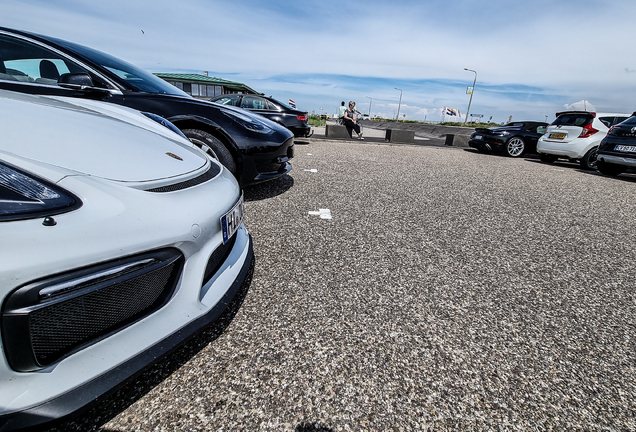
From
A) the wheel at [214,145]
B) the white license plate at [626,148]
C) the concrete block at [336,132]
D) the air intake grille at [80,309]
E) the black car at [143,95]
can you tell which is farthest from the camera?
the concrete block at [336,132]

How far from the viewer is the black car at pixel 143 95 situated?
272 centimetres

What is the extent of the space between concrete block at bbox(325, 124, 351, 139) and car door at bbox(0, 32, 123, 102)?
31.2 ft

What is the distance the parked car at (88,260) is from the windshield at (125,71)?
1972mm

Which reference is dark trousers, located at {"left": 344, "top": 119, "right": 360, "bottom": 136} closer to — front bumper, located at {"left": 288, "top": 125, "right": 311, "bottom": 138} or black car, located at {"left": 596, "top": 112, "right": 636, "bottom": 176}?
front bumper, located at {"left": 288, "top": 125, "right": 311, "bottom": 138}

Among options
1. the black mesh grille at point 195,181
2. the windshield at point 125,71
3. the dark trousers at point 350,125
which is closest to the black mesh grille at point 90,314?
the black mesh grille at point 195,181

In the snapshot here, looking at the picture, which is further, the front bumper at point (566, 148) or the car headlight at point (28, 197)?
the front bumper at point (566, 148)

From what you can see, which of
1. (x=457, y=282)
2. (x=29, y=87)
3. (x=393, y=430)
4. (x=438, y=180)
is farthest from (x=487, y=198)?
(x=29, y=87)

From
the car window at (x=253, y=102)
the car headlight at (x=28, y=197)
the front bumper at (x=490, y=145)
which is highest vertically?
the car window at (x=253, y=102)

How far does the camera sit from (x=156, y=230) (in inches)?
43.5

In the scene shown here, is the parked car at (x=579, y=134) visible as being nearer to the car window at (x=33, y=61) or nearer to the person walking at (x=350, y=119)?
the person walking at (x=350, y=119)

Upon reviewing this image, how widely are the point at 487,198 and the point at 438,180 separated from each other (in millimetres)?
1122

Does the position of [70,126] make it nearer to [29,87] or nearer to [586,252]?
[29,87]

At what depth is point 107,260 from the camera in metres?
0.97

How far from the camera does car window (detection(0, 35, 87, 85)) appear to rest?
277 cm
